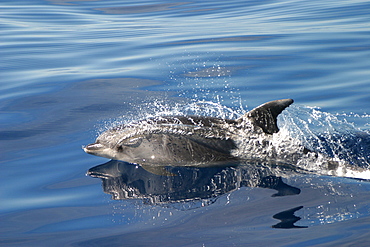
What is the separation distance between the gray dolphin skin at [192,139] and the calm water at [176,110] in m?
0.23

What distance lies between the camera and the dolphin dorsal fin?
6.99 meters

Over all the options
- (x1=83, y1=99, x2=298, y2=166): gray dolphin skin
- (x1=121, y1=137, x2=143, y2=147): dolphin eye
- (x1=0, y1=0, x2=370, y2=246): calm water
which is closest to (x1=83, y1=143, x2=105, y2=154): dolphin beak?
(x1=83, y1=99, x2=298, y2=166): gray dolphin skin

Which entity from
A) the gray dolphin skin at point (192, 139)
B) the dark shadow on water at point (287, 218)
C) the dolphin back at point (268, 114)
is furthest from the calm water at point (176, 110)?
the dolphin back at point (268, 114)

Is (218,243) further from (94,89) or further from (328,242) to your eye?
(94,89)

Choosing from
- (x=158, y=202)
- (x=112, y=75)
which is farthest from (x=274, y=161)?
(x=112, y=75)

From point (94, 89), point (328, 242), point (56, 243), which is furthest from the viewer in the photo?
Answer: point (94, 89)

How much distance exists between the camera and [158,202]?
6043 millimetres

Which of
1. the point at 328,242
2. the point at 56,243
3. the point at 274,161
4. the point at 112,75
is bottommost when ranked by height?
the point at 328,242

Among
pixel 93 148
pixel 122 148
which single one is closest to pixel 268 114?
pixel 122 148

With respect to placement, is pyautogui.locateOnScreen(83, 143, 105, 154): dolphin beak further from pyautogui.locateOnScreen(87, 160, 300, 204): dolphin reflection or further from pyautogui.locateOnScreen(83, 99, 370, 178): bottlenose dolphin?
pyautogui.locateOnScreen(87, 160, 300, 204): dolphin reflection

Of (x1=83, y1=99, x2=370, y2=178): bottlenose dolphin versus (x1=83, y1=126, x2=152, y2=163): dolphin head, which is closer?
(x1=83, y1=99, x2=370, y2=178): bottlenose dolphin

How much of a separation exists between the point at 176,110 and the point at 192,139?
2.26 meters

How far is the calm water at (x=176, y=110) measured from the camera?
543 centimetres

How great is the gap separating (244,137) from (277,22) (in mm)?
11680
